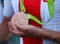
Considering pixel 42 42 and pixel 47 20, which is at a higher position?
pixel 47 20

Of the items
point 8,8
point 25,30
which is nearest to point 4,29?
point 8,8

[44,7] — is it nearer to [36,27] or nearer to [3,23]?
[36,27]

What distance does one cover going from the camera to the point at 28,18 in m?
1.41

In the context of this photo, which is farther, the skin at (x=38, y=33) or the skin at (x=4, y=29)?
the skin at (x=4, y=29)

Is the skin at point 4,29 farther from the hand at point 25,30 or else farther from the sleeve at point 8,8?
the hand at point 25,30

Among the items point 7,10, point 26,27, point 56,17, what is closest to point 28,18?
point 26,27

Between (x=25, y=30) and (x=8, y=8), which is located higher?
(x=8, y=8)

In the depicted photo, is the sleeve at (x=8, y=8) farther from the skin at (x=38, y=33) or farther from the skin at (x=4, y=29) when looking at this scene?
the skin at (x=38, y=33)

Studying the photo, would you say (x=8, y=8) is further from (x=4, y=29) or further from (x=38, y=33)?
(x=38, y=33)

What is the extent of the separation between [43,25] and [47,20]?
42 mm

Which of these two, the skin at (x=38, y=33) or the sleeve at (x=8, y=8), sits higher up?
the sleeve at (x=8, y=8)

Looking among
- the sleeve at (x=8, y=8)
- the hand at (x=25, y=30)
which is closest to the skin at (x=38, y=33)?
the hand at (x=25, y=30)

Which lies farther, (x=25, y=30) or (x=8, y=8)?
(x=8, y=8)

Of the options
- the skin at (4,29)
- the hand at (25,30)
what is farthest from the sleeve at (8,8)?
the hand at (25,30)
